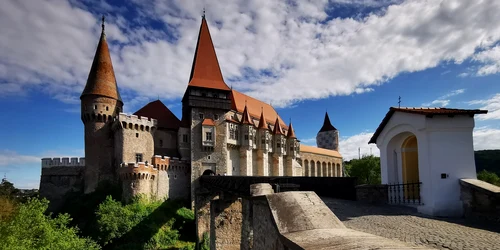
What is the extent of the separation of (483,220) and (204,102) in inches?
1096

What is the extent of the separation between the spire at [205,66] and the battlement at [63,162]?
1379cm

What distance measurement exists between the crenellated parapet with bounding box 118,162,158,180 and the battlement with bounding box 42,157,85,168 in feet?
22.5

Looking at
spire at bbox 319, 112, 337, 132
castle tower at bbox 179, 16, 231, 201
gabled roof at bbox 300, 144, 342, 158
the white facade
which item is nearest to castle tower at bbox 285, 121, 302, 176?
Result: gabled roof at bbox 300, 144, 342, 158

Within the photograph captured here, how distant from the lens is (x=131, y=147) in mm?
28609

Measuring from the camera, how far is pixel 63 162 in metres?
31.2

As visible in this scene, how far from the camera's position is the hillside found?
61.1m

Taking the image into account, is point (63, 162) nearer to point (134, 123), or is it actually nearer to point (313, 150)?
point (134, 123)

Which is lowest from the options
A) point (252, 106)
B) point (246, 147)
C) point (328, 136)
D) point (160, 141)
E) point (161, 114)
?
point (246, 147)

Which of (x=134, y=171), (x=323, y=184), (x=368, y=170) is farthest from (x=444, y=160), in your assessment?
(x=368, y=170)

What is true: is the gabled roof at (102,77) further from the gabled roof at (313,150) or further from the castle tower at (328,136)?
the castle tower at (328,136)

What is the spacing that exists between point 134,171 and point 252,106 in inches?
793

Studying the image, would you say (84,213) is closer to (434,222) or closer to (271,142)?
(271,142)

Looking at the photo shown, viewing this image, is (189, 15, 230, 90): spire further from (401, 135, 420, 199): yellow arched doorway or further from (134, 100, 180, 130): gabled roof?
(401, 135, 420, 199): yellow arched doorway

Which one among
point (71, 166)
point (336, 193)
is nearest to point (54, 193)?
point (71, 166)
